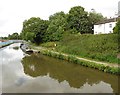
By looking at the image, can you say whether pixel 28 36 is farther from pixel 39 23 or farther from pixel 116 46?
pixel 116 46

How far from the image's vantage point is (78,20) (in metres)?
48.2

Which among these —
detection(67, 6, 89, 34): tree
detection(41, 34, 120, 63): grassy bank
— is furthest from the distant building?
detection(41, 34, 120, 63): grassy bank

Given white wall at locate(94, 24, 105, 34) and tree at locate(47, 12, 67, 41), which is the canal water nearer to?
white wall at locate(94, 24, 105, 34)

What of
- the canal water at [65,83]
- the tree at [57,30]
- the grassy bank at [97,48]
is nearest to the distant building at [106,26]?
the tree at [57,30]

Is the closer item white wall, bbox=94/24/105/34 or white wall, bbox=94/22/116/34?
white wall, bbox=94/22/116/34

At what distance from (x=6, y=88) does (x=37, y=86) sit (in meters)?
2.36

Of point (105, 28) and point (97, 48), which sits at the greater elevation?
point (105, 28)

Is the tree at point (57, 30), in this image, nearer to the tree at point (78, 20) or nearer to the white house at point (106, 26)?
the tree at point (78, 20)

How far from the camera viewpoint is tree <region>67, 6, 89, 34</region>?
158 ft

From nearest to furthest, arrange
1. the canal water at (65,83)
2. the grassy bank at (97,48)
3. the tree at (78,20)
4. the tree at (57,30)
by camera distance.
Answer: the canal water at (65,83)
the grassy bank at (97,48)
the tree at (57,30)
the tree at (78,20)

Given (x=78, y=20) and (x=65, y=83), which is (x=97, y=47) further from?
(x=78, y=20)

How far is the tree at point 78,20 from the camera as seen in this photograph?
48219 mm

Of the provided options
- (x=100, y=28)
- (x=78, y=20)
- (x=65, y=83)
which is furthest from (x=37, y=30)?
(x=65, y=83)

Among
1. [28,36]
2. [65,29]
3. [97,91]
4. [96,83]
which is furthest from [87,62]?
[28,36]
